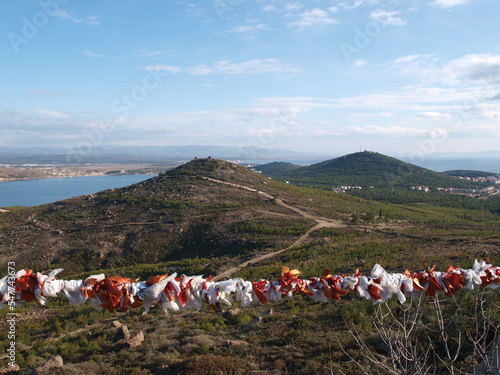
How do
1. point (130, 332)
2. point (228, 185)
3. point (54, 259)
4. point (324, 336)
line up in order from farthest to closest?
point (228, 185) < point (54, 259) < point (130, 332) < point (324, 336)

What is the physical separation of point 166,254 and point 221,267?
977cm

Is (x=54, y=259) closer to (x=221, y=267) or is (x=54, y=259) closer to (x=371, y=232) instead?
(x=221, y=267)

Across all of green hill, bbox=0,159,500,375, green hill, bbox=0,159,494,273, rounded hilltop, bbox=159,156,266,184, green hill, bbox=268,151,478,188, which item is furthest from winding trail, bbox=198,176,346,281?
green hill, bbox=268,151,478,188

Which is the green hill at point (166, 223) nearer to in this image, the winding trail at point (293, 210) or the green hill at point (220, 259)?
the green hill at point (220, 259)

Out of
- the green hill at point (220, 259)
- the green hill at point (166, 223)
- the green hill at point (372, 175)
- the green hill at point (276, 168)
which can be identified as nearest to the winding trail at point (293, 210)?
the green hill at point (220, 259)

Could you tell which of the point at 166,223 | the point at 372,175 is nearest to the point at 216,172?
the point at 166,223

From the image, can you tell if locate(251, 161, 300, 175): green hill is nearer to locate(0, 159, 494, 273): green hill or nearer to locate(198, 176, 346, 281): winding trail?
locate(198, 176, 346, 281): winding trail

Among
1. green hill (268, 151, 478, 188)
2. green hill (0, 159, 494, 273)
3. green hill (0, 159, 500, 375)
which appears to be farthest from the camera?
green hill (268, 151, 478, 188)

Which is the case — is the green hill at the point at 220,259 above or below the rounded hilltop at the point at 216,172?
below

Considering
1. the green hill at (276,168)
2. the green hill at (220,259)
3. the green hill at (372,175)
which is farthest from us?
the green hill at (276,168)

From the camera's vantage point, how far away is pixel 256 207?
35.6m

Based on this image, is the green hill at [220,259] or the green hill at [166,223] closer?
the green hill at [220,259]

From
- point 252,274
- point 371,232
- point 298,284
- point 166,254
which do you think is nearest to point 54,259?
point 166,254

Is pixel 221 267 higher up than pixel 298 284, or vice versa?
pixel 298 284
